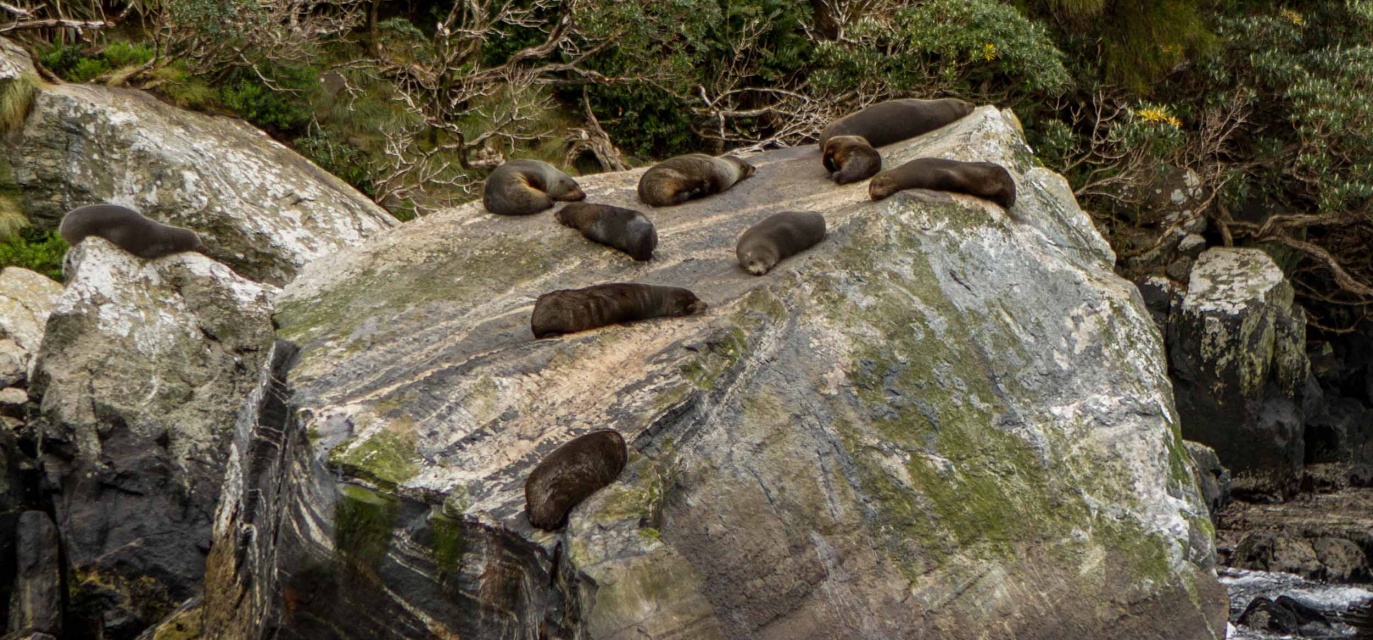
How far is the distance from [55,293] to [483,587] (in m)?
6.87

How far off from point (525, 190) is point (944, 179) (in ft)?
9.19

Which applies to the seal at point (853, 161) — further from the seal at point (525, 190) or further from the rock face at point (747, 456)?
the seal at point (525, 190)

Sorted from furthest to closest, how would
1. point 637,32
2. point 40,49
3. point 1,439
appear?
point 637,32
point 40,49
point 1,439

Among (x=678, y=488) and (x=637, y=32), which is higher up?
(x=678, y=488)

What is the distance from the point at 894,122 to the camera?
32.8 ft

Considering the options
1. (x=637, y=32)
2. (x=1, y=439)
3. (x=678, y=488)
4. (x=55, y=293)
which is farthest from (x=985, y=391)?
(x=637, y=32)

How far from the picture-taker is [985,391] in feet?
22.5

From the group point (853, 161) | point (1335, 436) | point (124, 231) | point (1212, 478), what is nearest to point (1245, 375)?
point (1335, 436)

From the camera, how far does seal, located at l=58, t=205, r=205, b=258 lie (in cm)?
880

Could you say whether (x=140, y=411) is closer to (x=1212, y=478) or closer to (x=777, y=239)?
(x=777, y=239)

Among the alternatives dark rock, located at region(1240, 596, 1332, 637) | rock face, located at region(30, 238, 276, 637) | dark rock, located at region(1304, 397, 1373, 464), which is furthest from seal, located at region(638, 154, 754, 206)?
dark rock, located at region(1304, 397, 1373, 464)

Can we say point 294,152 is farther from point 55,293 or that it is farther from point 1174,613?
point 1174,613

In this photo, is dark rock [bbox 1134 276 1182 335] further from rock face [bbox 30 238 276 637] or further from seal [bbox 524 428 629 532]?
seal [bbox 524 428 629 532]

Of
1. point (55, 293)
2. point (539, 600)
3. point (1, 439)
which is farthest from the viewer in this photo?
point (55, 293)
